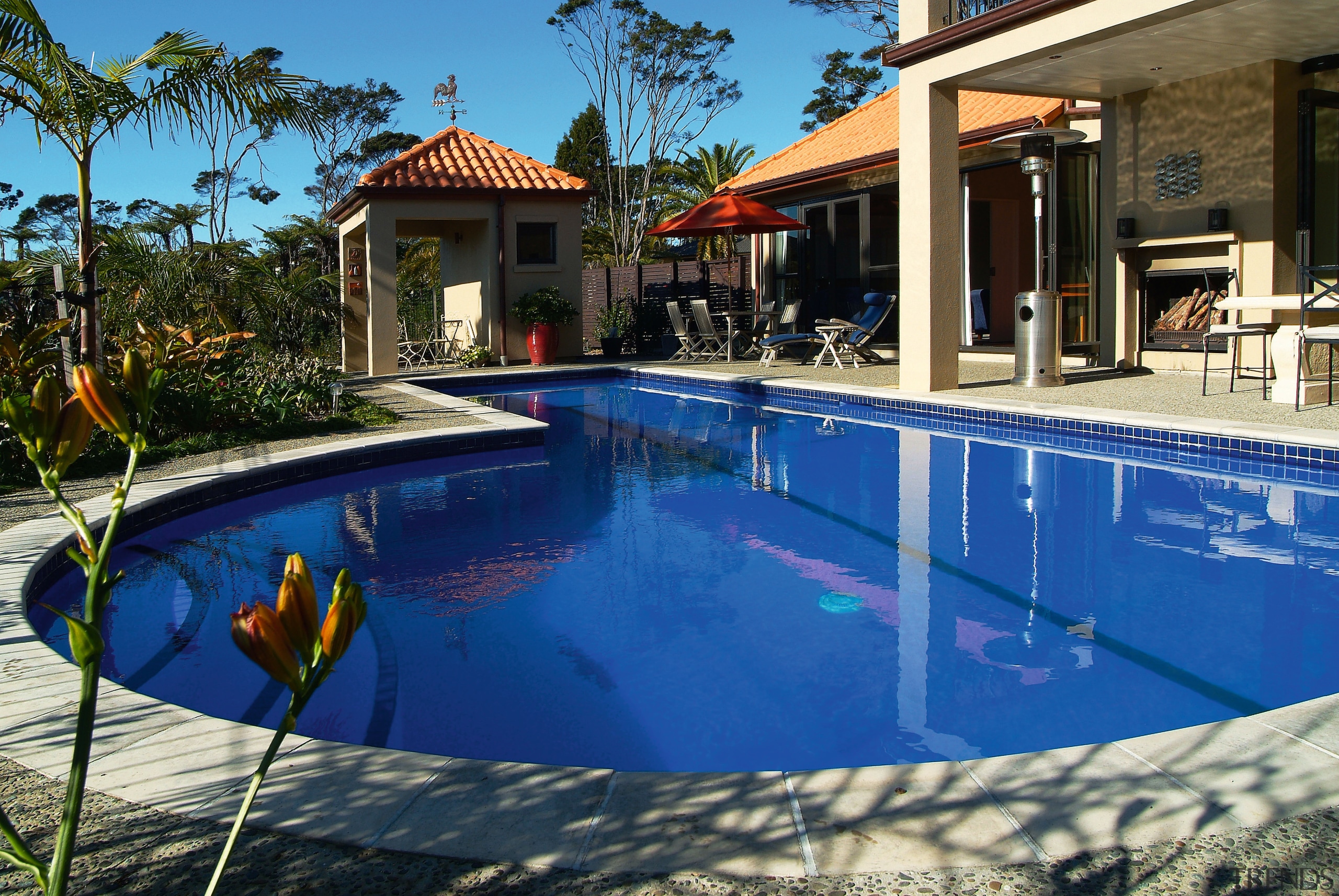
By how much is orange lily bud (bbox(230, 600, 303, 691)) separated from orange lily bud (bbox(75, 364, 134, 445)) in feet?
0.82

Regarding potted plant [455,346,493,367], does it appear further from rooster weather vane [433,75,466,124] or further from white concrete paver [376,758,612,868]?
white concrete paver [376,758,612,868]

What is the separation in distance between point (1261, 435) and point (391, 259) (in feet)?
40.7

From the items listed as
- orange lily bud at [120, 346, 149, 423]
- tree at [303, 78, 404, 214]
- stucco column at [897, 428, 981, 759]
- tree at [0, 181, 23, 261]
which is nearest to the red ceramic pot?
stucco column at [897, 428, 981, 759]

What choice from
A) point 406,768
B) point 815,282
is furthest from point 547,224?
point 406,768

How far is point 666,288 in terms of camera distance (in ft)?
63.2

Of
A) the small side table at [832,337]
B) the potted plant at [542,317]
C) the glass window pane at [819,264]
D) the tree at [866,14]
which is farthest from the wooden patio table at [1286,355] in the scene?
the tree at [866,14]

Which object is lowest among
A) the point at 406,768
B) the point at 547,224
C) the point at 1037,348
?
the point at 406,768

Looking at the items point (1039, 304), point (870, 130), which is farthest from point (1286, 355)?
point (870, 130)

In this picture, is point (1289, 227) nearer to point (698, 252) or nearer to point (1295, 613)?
point (1295, 613)

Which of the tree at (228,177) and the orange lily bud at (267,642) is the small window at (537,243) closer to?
the orange lily bud at (267,642)

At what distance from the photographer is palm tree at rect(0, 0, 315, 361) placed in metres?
7.12

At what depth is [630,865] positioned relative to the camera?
6.47 feet

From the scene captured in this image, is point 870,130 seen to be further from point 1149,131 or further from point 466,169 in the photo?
point 466,169

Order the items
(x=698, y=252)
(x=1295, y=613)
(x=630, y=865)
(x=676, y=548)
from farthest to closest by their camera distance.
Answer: (x=698, y=252) < (x=676, y=548) < (x=1295, y=613) < (x=630, y=865)
